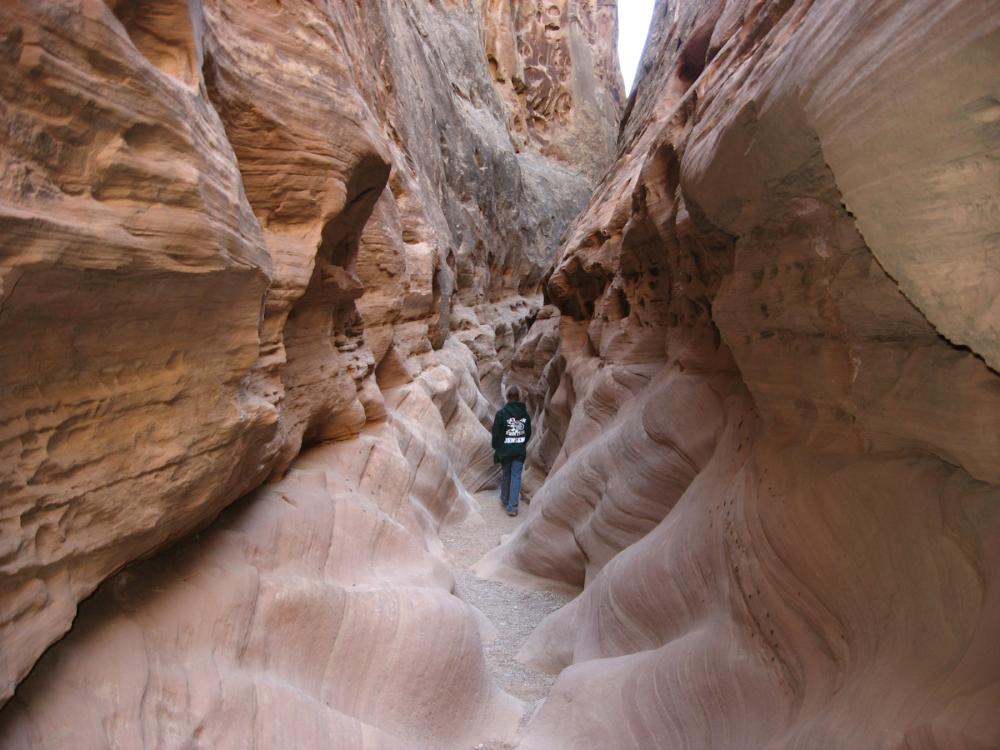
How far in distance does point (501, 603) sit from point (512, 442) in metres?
3.11

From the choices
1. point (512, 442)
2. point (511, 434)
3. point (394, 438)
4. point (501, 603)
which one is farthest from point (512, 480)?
point (394, 438)

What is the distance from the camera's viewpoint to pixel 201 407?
2.49 m

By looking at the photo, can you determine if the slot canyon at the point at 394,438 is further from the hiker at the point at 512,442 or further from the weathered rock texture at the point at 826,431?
the hiker at the point at 512,442

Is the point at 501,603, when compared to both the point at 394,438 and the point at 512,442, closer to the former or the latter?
the point at 394,438

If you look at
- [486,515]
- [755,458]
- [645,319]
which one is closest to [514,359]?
[486,515]

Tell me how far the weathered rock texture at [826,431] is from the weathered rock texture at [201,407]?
4.47ft

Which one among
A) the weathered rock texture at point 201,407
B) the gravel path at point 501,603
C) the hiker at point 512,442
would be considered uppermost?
the weathered rock texture at point 201,407

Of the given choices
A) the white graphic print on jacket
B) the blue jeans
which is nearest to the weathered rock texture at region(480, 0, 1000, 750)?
the white graphic print on jacket

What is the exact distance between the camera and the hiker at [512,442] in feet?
28.5

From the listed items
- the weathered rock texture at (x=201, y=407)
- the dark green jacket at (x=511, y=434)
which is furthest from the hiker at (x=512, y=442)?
the weathered rock texture at (x=201, y=407)

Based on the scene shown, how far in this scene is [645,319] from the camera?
700cm

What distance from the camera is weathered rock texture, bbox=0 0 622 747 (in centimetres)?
178

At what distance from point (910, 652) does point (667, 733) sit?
4.79 ft

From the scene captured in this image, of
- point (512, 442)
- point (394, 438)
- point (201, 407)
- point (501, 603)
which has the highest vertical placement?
point (201, 407)
